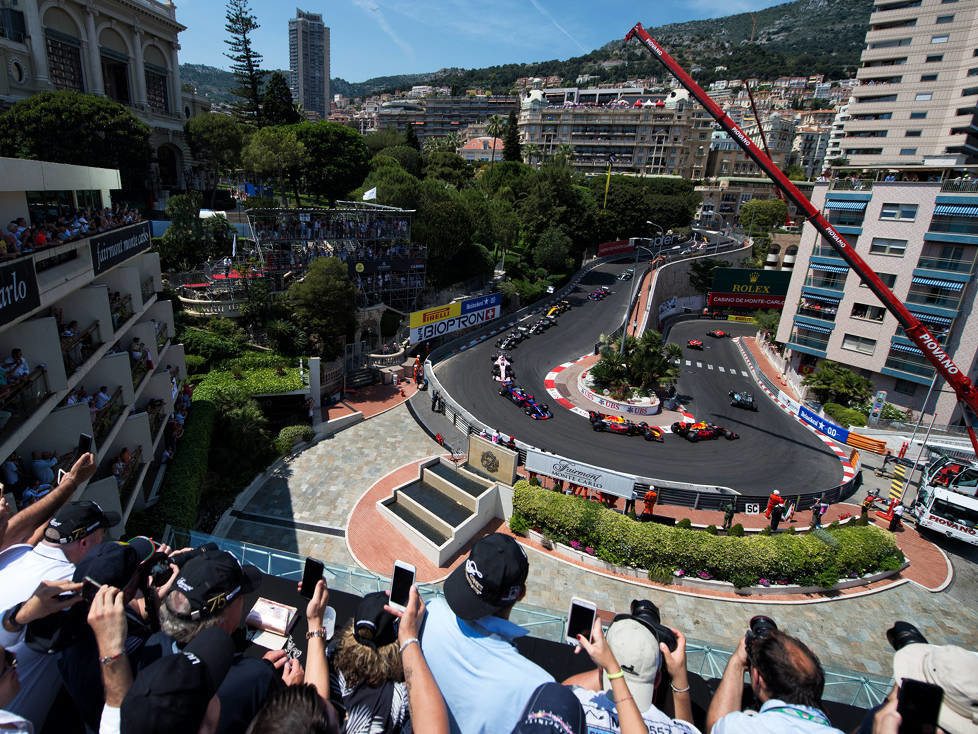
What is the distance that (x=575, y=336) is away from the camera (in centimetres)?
4616

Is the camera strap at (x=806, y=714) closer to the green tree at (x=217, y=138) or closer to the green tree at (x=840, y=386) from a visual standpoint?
the green tree at (x=840, y=386)

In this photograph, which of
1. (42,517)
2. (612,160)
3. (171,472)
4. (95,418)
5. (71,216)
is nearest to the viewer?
(42,517)

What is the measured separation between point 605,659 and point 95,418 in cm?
1371

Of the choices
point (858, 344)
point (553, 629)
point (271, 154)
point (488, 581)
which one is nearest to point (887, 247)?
point (858, 344)

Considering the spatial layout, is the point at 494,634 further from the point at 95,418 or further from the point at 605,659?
the point at 95,418

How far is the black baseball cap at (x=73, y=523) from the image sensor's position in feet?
16.2

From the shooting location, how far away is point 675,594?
16609 millimetres

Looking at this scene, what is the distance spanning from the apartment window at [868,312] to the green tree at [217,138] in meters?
56.7

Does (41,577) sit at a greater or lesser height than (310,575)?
greater

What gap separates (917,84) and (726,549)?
214 ft

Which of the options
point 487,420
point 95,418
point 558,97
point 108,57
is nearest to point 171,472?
point 95,418

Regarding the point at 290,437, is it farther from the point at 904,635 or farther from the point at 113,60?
the point at 113,60

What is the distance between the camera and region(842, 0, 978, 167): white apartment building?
168 feet

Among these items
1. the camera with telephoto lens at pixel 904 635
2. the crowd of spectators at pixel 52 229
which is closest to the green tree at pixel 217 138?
the crowd of spectators at pixel 52 229
